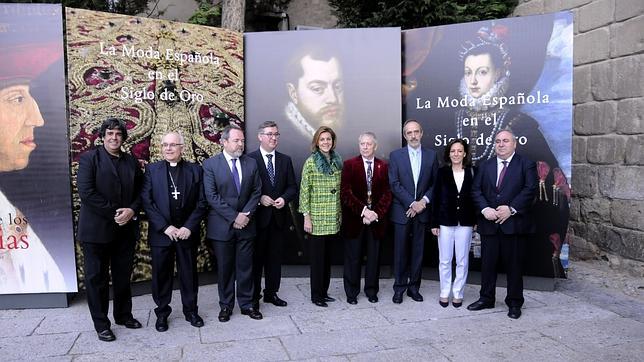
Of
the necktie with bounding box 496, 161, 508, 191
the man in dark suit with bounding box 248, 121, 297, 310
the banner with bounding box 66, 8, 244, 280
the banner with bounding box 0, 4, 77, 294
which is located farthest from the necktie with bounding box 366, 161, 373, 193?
the banner with bounding box 0, 4, 77, 294

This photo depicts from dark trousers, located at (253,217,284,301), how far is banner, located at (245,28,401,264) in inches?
52.3

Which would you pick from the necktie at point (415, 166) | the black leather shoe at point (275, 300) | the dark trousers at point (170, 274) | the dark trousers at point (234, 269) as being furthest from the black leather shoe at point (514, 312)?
the dark trousers at point (170, 274)

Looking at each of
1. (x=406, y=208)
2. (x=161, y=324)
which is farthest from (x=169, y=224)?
(x=406, y=208)

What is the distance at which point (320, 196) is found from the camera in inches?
189

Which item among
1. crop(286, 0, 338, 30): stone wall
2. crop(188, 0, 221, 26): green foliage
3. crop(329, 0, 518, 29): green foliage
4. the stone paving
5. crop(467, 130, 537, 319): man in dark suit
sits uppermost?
crop(286, 0, 338, 30): stone wall

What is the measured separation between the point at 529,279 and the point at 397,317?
5.79ft

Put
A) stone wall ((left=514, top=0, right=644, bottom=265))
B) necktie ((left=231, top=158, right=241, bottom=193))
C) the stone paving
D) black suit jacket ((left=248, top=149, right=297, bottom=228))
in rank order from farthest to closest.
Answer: stone wall ((left=514, top=0, right=644, bottom=265))
black suit jacket ((left=248, top=149, right=297, bottom=228))
necktie ((left=231, top=158, right=241, bottom=193))
the stone paving

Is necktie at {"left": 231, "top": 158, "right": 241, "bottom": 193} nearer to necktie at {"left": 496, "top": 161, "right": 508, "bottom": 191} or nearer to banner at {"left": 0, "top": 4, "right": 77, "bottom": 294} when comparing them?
banner at {"left": 0, "top": 4, "right": 77, "bottom": 294}

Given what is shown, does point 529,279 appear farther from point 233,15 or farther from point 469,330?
point 233,15

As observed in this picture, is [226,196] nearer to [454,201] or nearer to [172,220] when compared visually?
[172,220]

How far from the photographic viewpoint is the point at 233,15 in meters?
8.05

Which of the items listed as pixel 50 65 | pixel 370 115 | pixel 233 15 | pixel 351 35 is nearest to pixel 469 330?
pixel 370 115

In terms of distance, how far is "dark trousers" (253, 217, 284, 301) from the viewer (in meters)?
4.71

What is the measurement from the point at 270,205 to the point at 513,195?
219cm
